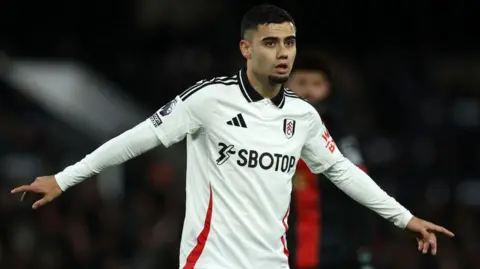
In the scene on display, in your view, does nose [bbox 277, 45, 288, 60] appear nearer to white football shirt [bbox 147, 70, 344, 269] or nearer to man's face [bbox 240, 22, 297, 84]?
man's face [bbox 240, 22, 297, 84]

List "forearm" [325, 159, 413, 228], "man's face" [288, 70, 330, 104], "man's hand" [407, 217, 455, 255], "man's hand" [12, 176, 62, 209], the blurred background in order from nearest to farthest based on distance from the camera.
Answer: "man's hand" [12, 176, 62, 209] < "man's hand" [407, 217, 455, 255] < "forearm" [325, 159, 413, 228] < "man's face" [288, 70, 330, 104] < the blurred background

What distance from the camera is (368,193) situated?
18.0ft

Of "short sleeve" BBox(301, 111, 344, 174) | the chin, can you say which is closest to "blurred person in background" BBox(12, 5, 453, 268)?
the chin

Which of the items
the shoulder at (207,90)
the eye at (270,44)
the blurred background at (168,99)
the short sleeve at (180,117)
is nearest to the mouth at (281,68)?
the eye at (270,44)

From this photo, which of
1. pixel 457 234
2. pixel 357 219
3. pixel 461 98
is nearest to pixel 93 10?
pixel 461 98

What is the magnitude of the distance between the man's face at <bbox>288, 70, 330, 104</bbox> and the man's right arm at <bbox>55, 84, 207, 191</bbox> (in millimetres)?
1652

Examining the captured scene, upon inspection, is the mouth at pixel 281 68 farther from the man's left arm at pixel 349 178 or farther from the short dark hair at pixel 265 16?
the man's left arm at pixel 349 178

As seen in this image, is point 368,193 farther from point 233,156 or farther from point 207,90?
point 207,90

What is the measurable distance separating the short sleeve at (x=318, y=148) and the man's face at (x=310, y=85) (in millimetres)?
1244

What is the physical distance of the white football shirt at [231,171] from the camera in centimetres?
515

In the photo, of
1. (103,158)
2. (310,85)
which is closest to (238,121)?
(103,158)

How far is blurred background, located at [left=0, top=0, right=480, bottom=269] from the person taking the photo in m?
10.5

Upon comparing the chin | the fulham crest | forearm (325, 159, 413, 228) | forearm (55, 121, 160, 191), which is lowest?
forearm (325, 159, 413, 228)

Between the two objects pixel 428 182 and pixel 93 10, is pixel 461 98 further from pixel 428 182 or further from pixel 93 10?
pixel 93 10
